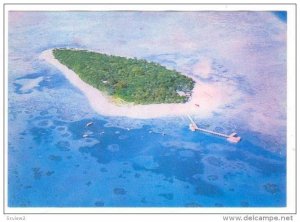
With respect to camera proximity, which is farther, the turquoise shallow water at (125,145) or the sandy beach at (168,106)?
the sandy beach at (168,106)

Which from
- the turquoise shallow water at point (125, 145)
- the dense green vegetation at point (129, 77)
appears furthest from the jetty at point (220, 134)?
the dense green vegetation at point (129, 77)

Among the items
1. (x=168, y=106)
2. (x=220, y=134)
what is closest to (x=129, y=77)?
(x=168, y=106)

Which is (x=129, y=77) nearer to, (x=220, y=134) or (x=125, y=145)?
(x=125, y=145)

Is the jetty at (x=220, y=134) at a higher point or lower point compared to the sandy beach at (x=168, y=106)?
lower

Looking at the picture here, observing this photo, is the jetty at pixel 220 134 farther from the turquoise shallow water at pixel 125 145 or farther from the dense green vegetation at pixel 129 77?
the dense green vegetation at pixel 129 77
